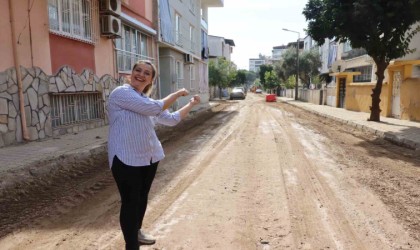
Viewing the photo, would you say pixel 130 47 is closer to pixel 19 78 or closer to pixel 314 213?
pixel 19 78

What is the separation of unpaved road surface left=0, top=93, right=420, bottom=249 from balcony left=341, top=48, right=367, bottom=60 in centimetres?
2196

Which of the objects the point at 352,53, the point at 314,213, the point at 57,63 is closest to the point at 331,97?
the point at 352,53

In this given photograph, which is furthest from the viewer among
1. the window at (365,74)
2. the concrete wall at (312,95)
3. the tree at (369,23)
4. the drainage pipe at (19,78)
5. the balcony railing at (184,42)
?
the concrete wall at (312,95)


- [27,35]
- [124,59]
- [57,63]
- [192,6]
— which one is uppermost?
[192,6]

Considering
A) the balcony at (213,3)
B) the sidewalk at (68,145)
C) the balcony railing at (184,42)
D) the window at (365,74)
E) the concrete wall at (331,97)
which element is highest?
the balcony at (213,3)

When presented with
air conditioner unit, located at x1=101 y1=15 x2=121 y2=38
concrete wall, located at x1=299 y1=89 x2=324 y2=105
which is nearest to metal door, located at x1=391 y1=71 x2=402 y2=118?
air conditioner unit, located at x1=101 y1=15 x2=121 y2=38

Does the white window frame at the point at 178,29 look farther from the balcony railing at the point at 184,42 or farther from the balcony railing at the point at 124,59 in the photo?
the balcony railing at the point at 124,59

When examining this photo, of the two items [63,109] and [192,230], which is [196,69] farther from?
[192,230]

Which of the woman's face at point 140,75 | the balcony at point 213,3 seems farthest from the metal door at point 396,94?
the balcony at point 213,3

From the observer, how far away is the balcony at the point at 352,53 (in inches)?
1068

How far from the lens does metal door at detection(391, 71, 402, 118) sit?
15187 mm

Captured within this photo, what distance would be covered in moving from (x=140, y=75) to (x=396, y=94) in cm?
1570

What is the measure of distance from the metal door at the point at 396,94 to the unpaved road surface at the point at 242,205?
875cm

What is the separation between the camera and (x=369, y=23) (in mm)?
12430
